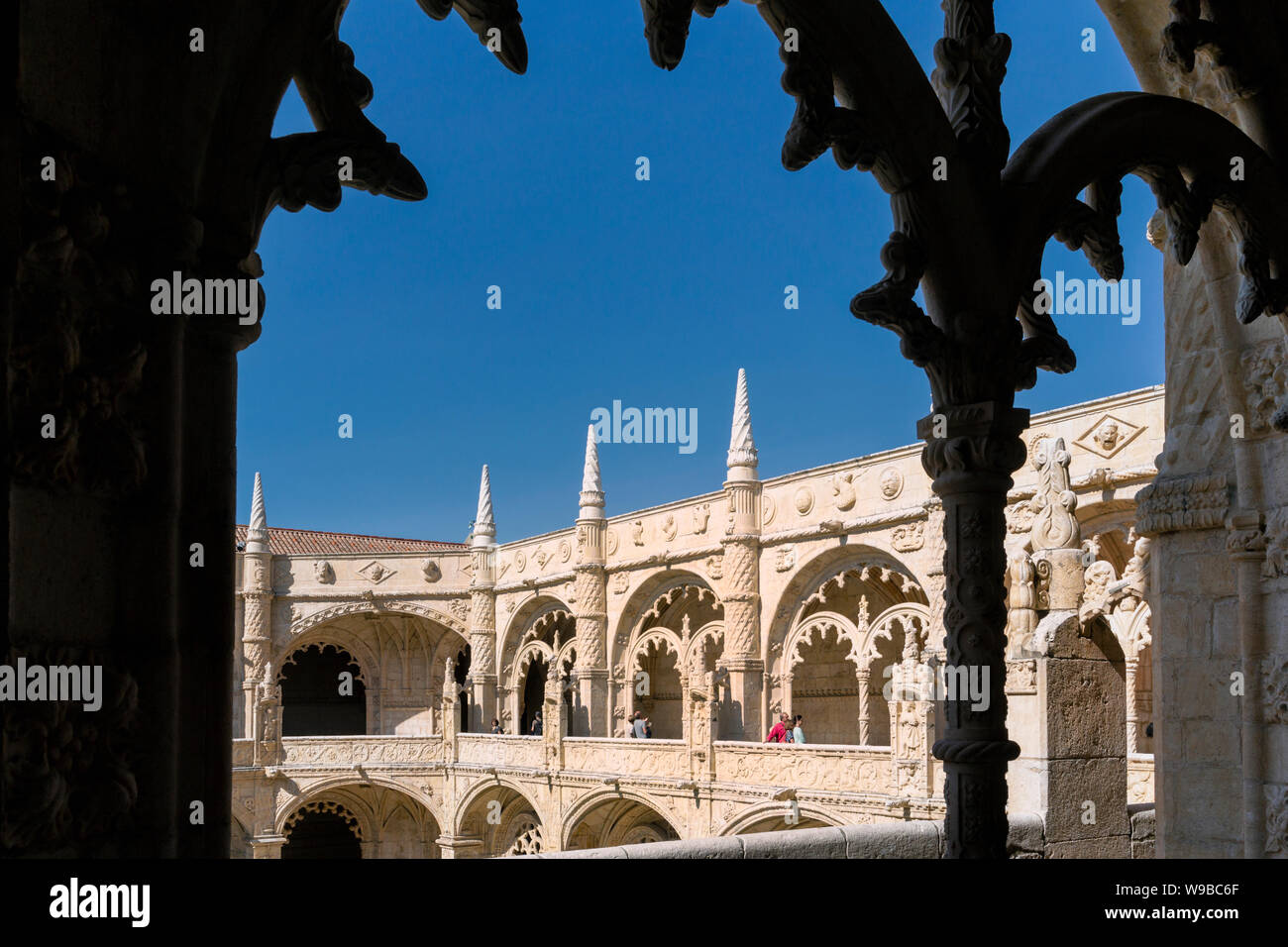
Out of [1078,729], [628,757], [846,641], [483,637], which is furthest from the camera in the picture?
[483,637]

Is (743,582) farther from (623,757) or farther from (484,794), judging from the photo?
(484,794)

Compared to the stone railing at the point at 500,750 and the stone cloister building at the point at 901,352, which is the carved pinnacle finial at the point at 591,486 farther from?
the stone cloister building at the point at 901,352

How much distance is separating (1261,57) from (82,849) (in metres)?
3.63

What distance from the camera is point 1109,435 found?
12930 mm

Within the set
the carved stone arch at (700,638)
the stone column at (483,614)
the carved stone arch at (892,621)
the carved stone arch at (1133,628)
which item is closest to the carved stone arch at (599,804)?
the carved stone arch at (700,638)

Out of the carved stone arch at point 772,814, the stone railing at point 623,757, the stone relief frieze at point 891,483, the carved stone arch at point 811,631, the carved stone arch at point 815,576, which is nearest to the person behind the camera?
the stone railing at point 623,757

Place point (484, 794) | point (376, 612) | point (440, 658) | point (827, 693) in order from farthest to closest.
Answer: point (440, 658) < point (376, 612) < point (484, 794) < point (827, 693)

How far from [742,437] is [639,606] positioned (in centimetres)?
462

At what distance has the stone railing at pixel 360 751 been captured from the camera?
73.8 ft

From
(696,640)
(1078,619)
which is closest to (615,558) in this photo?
(696,640)

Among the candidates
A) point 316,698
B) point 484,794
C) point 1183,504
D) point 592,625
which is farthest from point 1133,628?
point 316,698

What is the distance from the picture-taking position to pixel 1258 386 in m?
4.15

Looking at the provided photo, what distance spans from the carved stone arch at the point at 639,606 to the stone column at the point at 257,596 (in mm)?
7283

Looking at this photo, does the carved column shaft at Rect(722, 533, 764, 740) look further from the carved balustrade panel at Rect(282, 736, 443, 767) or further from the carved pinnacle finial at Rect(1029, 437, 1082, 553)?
the carved pinnacle finial at Rect(1029, 437, 1082, 553)
